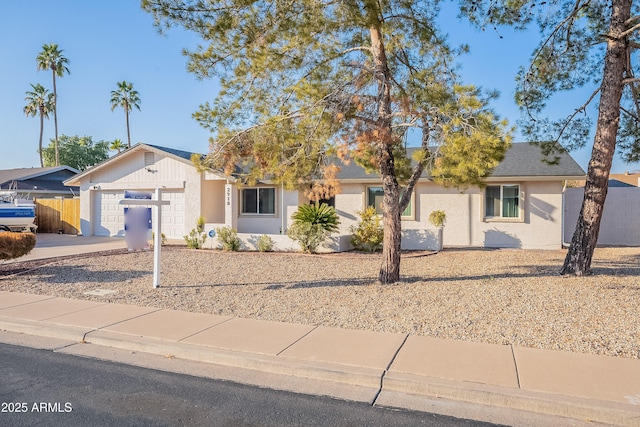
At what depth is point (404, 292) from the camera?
9.22 metres

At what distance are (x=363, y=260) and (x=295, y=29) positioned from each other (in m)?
7.23

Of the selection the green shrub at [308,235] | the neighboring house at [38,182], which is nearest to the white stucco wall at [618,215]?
the green shrub at [308,235]

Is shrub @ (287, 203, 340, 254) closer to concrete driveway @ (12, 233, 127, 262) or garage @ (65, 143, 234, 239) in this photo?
garage @ (65, 143, 234, 239)

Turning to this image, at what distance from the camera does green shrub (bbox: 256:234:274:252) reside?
53.5ft

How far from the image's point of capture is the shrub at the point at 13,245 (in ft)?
35.5

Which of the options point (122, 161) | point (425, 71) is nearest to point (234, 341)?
point (425, 71)

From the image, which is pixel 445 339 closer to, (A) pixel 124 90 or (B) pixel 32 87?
(A) pixel 124 90

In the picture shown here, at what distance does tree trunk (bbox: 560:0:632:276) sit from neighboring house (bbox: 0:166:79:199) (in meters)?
30.6

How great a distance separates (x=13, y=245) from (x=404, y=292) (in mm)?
8873

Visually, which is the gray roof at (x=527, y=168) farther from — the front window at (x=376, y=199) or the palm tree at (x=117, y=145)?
the palm tree at (x=117, y=145)

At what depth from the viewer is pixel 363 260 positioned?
14.1 m

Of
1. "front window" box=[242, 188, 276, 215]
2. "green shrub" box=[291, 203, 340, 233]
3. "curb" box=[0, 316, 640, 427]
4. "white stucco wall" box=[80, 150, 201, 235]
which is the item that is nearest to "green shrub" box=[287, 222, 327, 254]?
"green shrub" box=[291, 203, 340, 233]

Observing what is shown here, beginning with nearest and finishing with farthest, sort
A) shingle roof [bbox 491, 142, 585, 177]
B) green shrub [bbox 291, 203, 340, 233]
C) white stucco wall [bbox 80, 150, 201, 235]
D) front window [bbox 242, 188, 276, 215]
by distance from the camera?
green shrub [bbox 291, 203, 340, 233] < shingle roof [bbox 491, 142, 585, 177] < white stucco wall [bbox 80, 150, 201, 235] < front window [bbox 242, 188, 276, 215]

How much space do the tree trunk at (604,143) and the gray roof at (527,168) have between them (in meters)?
5.22
